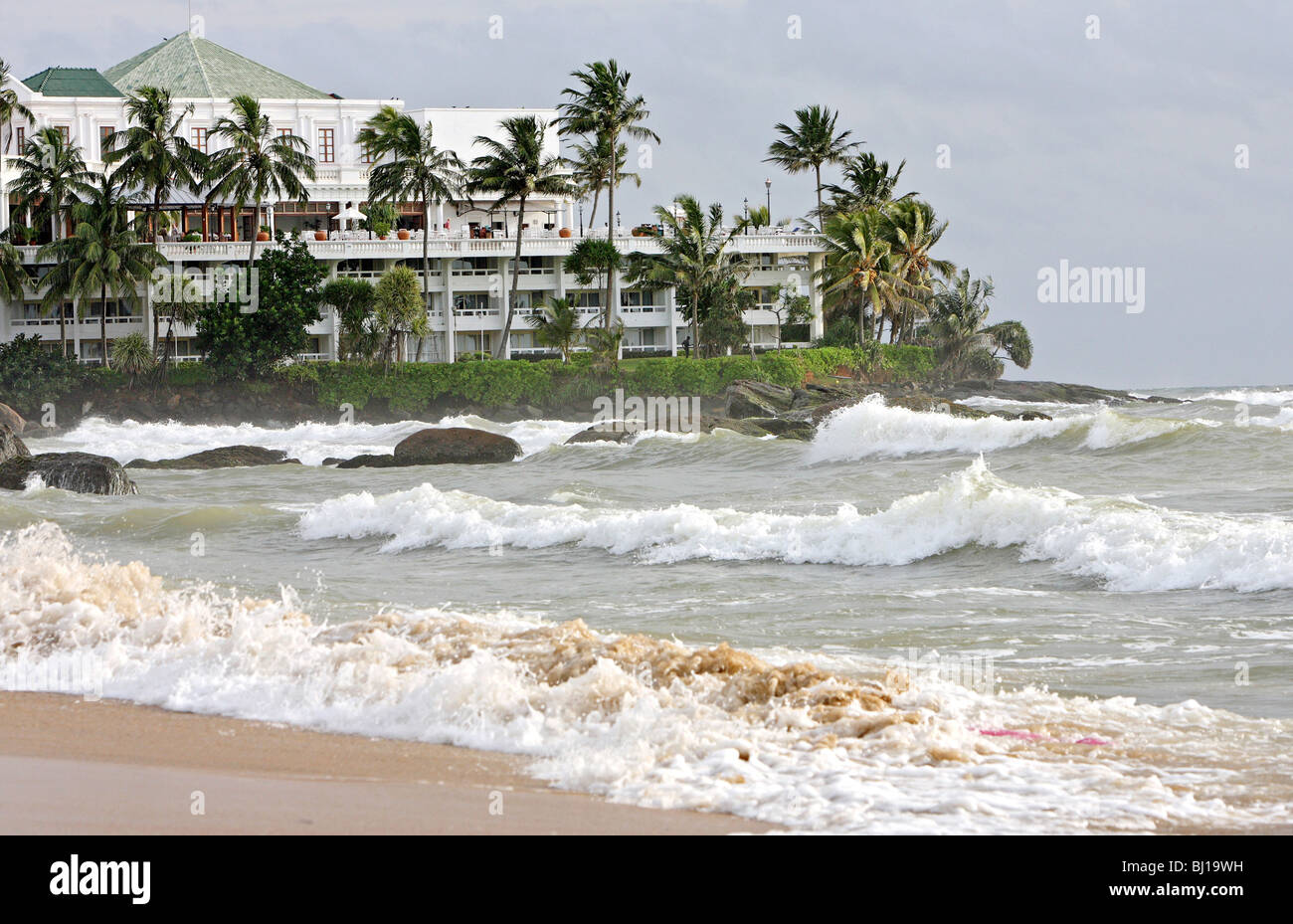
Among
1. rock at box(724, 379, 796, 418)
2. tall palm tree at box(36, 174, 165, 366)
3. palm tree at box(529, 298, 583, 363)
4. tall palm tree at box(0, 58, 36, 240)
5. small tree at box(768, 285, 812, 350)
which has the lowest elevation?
rock at box(724, 379, 796, 418)

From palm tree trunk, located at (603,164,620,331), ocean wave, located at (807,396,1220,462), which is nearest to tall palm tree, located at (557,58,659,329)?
palm tree trunk, located at (603,164,620,331)

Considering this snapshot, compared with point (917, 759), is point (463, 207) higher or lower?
higher

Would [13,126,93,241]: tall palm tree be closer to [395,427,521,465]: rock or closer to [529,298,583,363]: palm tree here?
[529,298,583,363]: palm tree

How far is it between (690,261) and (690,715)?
57436 millimetres

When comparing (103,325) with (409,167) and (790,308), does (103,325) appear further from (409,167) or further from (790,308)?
(790,308)

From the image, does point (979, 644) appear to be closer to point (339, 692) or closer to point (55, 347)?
point (339, 692)

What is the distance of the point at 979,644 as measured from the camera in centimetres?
1018


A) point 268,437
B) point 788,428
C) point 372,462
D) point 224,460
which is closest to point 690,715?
point 372,462

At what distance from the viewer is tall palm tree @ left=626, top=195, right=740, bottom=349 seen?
209 feet

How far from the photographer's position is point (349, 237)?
217 ft

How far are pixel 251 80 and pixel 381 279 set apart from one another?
27.4m

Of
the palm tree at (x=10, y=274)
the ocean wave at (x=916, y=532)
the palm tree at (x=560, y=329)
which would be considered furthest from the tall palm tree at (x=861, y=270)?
the ocean wave at (x=916, y=532)

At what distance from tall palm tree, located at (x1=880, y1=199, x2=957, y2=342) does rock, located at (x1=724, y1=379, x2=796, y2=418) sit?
1292 cm
